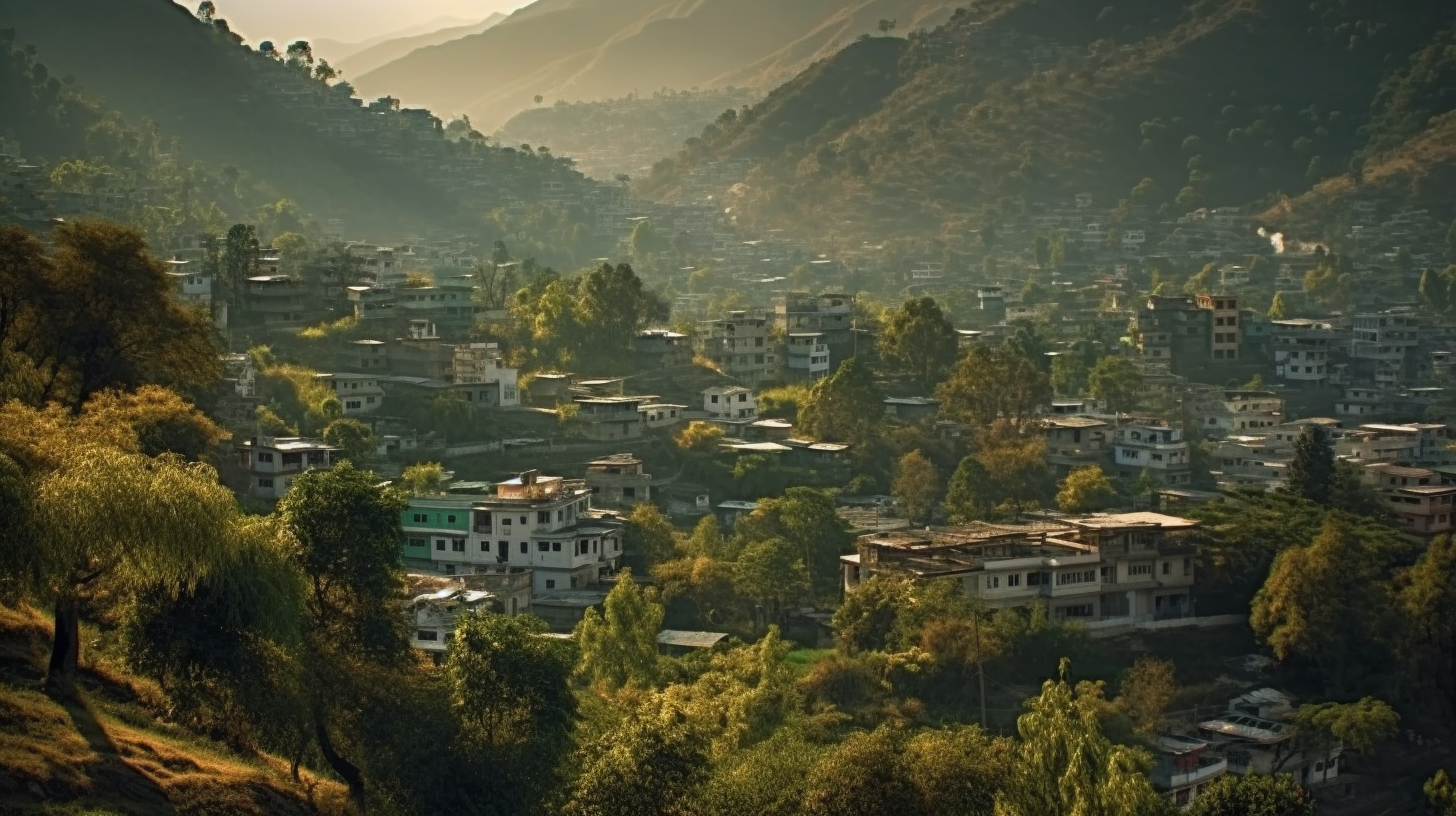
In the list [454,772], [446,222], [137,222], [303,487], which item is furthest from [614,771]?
[446,222]

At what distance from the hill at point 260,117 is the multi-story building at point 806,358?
3077 centimetres

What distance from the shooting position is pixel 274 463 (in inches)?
1102

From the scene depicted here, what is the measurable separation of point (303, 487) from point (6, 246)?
653 cm

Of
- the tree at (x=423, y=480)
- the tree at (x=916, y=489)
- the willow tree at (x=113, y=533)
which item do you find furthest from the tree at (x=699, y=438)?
the willow tree at (x=113, y=533)

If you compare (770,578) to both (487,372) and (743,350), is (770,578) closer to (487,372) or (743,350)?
(487,372)

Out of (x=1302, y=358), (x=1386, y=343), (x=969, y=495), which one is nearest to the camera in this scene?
(x=969, y=495)

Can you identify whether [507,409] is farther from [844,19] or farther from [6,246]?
[844,19]

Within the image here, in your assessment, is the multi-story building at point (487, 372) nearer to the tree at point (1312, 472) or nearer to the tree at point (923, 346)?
the tree at point (923, 346)

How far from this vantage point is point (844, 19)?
518 ft

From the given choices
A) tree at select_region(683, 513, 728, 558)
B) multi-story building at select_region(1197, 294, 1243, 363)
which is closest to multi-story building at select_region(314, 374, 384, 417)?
tree at select_region(683, 513, 728, 558)

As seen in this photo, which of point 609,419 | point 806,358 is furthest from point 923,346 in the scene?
point 609,419

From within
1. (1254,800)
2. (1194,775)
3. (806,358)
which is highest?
(806,358)

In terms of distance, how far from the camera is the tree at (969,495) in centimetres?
3206

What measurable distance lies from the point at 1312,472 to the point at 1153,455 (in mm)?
4536
